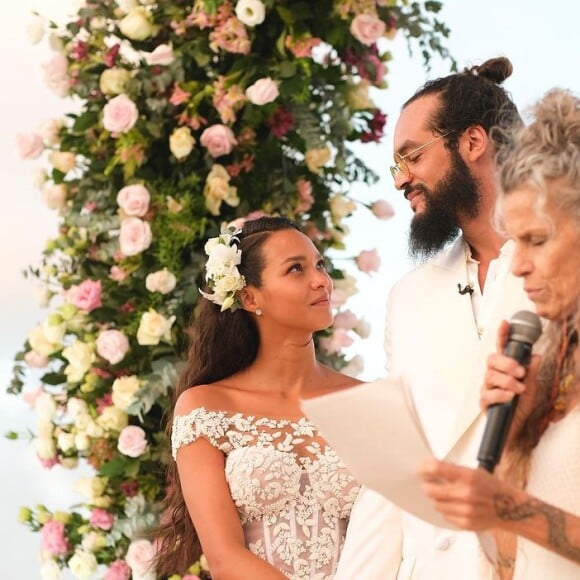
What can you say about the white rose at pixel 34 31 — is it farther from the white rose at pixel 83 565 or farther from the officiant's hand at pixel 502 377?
the officiant's hand at pixel 502 377

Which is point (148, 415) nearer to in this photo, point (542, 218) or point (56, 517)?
point (56, 517)

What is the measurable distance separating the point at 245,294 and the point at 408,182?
883 mm

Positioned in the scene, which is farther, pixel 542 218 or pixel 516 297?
pixel 516 297

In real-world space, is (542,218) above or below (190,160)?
below

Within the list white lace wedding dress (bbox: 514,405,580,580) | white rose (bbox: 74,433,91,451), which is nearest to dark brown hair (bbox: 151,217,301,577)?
white rose (bbox: 74,433,91,451)

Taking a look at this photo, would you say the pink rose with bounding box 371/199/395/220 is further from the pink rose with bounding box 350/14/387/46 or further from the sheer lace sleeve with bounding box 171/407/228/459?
the sheer lace sleeve with bounding box 171/407/228/459

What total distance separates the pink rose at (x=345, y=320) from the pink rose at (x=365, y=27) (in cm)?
96

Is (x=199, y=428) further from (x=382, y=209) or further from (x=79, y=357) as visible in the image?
(x=382, y=209)

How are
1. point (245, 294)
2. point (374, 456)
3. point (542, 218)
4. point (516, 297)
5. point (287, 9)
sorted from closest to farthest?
point (374, 456)
point (542, 218)
point (516, 297)
point (245, 294)
point (287, 9)

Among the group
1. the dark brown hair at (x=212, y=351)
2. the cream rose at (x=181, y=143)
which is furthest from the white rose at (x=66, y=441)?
the cream rose at (x=181, y=143)

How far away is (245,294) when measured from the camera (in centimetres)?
388

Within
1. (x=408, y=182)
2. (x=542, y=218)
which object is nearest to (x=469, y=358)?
(x=408, y=182)

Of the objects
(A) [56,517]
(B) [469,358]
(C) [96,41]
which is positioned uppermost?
(C) [96,41]

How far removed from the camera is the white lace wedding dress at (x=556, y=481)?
1923mm
